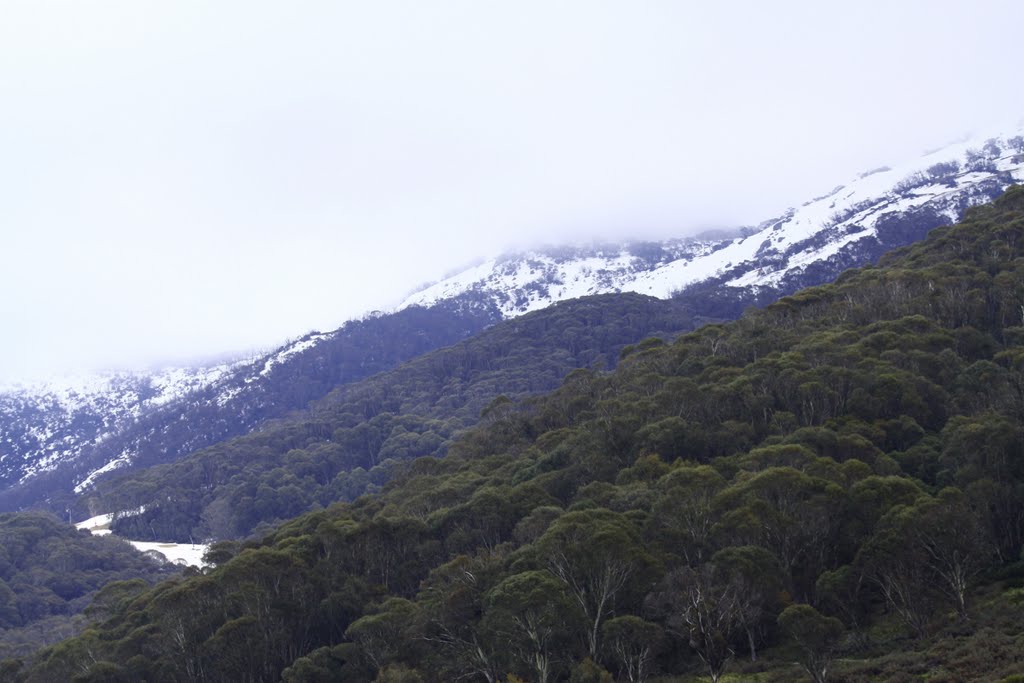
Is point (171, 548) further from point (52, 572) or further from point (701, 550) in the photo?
point (701, 550)

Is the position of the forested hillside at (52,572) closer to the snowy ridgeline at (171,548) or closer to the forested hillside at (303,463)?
the snowy ridgeline at (171,548)

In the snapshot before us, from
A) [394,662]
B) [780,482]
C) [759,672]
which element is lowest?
[759,672]

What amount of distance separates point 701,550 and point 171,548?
13301cm

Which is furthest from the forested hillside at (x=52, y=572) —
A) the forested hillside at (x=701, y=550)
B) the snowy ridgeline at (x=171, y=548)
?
the forested hillside at (x=701, y=550)

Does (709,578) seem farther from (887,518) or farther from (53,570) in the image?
(53,570)

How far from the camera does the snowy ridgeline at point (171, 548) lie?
139500mm

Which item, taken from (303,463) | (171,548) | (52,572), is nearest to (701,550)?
(52,572)

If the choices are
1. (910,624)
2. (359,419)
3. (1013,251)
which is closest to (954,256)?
(1013,251)

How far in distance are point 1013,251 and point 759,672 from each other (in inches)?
2789

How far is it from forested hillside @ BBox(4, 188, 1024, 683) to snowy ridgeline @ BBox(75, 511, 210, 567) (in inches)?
2673

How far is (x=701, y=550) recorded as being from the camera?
144ft

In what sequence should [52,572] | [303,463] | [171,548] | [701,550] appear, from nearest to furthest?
[701,550] < [52,572] < [171,548] < [303,463]

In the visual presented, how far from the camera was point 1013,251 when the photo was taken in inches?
3430

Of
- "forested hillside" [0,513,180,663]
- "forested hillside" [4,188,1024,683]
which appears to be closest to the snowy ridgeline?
"forested hillside" [0,513,180,663]
